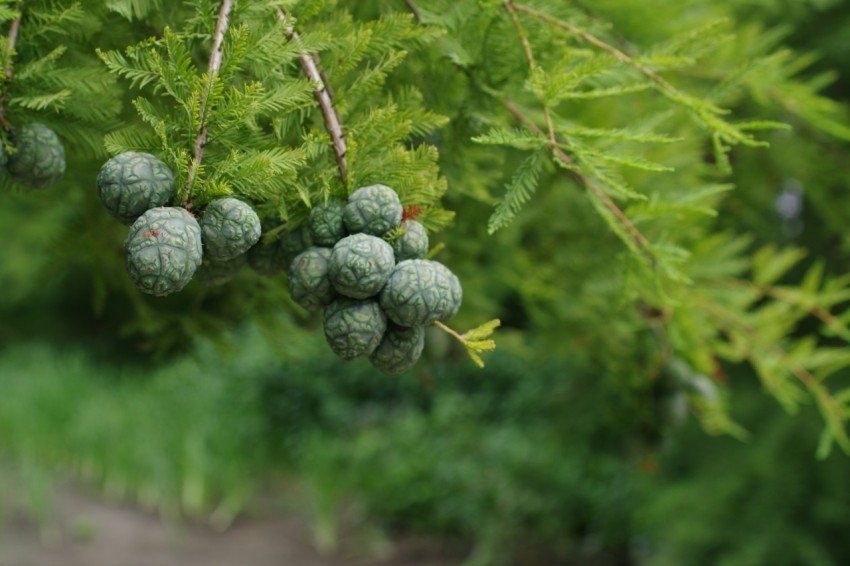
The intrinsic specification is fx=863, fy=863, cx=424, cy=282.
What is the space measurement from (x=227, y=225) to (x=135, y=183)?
66mm

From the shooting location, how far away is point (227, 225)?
59 cm

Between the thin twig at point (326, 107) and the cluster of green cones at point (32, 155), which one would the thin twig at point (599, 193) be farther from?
the cluster of green cones at point (32, 155)

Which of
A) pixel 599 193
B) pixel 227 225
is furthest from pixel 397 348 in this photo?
pixel 599 193

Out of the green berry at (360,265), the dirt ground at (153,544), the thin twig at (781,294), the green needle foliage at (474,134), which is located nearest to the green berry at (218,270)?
the green needle foliage at (474,134)

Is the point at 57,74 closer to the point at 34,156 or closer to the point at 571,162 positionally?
the point at 34,156

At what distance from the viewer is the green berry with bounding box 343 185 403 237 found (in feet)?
2.04

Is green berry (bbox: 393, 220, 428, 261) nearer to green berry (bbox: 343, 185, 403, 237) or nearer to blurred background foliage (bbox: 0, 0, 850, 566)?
green berry (bbox: 343, 185, 403, 237)

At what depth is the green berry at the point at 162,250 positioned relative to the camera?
0.55 meters

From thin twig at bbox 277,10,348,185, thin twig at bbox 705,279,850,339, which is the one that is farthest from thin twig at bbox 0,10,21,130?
thin twig at bbox 705,279,850,339

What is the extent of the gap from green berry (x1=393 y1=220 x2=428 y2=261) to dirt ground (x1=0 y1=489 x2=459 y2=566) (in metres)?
3.13

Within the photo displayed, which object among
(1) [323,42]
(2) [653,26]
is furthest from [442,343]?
(1) [323,42]

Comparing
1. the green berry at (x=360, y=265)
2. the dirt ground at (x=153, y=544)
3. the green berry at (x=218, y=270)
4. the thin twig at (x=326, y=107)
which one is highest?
the thin twig at (x=326, y=107)

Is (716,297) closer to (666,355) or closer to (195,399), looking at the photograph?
(666,355)

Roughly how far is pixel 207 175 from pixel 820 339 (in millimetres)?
2391
